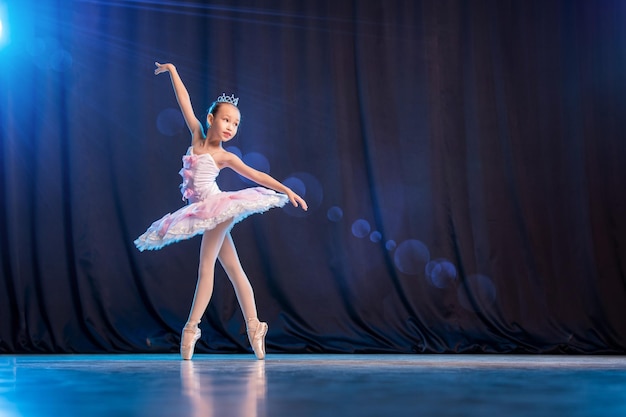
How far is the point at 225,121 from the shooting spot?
3.56 meters

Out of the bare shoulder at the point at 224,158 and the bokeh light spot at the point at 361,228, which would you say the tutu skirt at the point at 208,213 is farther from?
the bokeh light spot at the point at 361,228

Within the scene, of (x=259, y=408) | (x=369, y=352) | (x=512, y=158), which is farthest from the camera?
→ (x=512, y=158)

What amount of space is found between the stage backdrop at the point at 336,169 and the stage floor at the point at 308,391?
5.93ft

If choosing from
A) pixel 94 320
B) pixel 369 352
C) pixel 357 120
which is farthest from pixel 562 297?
pixel 94 320

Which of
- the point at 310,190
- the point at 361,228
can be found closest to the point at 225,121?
the point at 310,190

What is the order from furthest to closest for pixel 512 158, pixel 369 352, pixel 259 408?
pixel 512 158, pixel 369 352, pixel 259 408

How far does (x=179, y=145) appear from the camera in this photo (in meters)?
4.90

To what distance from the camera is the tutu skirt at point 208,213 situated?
11.1 ft

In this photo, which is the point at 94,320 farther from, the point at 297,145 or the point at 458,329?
the point at 458,329

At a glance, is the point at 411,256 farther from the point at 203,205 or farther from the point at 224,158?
the point at 203,205

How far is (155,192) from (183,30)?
1.14m

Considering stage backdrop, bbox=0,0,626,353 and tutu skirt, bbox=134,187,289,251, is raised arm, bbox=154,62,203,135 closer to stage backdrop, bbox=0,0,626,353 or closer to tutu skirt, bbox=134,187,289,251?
tutu skirt, bbox=134,187,289,251

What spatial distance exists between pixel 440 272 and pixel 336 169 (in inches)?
38.2

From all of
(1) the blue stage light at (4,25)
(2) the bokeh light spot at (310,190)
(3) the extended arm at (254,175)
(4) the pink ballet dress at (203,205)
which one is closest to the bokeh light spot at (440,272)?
(2) the bokeh light spot at (310,190)
